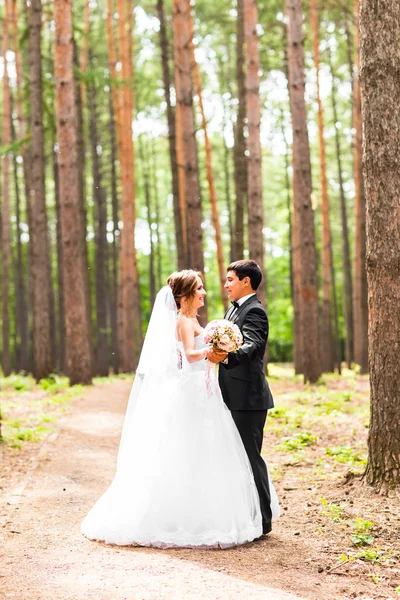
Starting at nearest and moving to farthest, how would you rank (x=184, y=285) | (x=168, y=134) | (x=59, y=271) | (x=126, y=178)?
(x=184, y=285), (x=168, y=134), (x=126, y=178), (x=59, y=271)

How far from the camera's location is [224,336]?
18.6 ft

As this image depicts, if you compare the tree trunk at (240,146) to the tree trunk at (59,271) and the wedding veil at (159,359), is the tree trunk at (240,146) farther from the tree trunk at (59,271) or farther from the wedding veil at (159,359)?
the wedding veil at (159,359)

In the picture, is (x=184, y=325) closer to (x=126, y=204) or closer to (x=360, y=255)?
(x=360, y=255)

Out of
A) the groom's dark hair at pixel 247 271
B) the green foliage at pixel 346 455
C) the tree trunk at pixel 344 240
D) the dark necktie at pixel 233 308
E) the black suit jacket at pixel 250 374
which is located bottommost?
the green foliage at pixel 346 455

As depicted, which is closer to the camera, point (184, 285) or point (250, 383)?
point (250, 383)

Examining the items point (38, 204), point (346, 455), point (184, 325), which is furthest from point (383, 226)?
point (38, 204)

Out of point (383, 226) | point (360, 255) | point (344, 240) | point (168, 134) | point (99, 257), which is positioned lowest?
point (383, 226)

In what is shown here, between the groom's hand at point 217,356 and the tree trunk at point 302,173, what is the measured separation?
411 inches

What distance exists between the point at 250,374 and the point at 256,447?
628 millimetres

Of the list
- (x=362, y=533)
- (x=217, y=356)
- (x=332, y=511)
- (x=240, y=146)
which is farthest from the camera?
(x=240, y=146)

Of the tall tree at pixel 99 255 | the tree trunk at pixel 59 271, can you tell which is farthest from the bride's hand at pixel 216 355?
the tall tree at pixel 99 255

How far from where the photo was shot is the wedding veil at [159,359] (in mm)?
6219

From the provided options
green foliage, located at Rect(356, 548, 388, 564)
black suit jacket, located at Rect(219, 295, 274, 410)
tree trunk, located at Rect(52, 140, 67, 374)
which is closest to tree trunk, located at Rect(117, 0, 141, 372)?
tree trunk, located at Rect(52, 140, 67, 374)

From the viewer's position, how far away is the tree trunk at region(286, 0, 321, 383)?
16.0 metres
